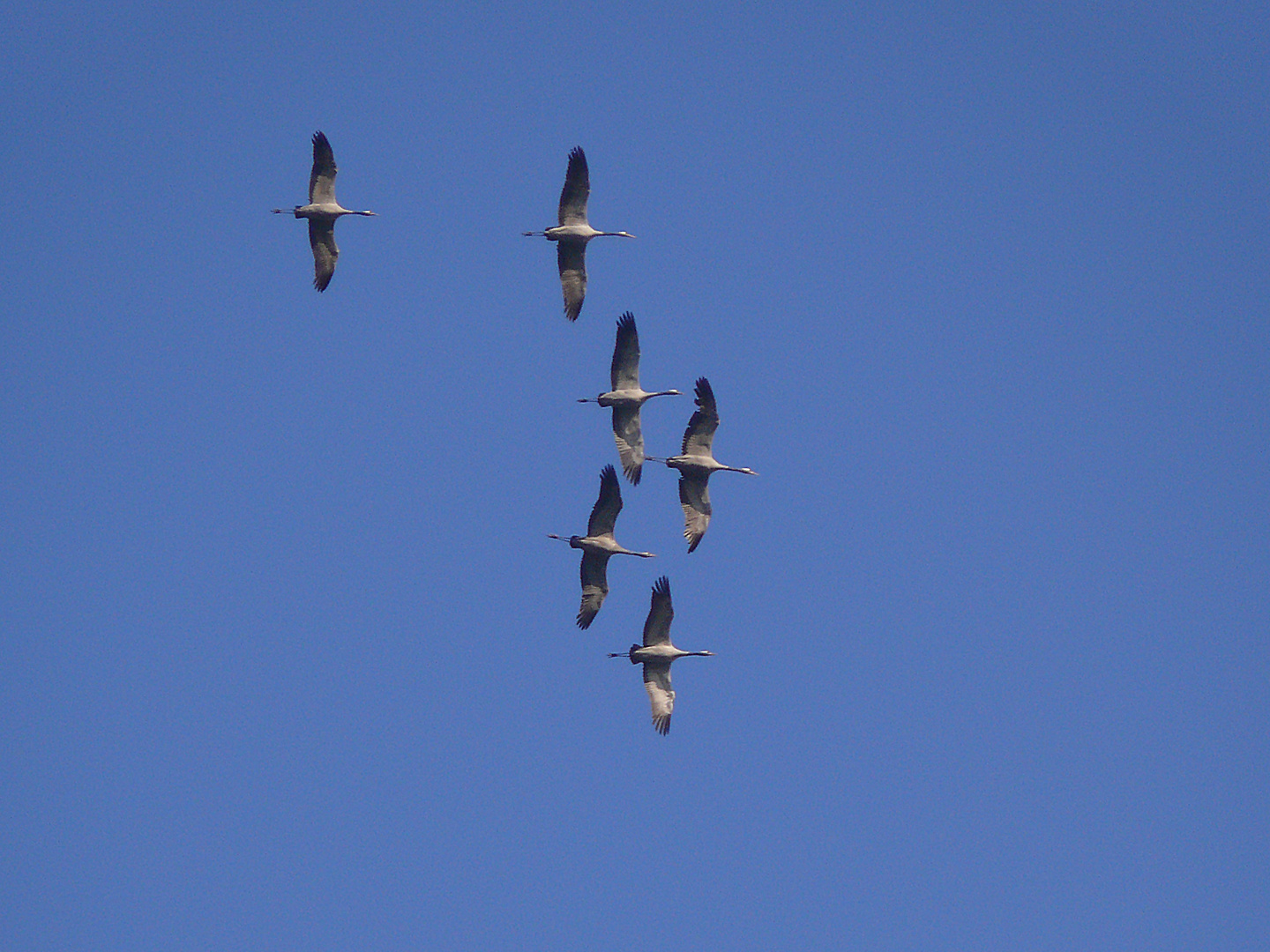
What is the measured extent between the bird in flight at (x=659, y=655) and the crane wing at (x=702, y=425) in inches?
140

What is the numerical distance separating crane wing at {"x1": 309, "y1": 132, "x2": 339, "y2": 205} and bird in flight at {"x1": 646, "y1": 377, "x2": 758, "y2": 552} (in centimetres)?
1101

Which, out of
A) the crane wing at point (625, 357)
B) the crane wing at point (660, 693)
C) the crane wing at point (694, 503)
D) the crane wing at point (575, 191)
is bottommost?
the crane wing at point (660, 693)

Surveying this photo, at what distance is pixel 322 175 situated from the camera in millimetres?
111375

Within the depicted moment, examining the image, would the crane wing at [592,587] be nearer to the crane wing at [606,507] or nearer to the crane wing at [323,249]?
the crane wing at [606,507]

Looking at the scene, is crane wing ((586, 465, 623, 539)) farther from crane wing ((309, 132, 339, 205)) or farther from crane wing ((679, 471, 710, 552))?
crane wing ((309, 132, 339, 205))

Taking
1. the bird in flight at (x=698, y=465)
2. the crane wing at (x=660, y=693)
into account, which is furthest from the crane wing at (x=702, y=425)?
the crane wing at (x=660, y=693)

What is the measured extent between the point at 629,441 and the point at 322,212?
1013cm

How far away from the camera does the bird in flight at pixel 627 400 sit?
112 m

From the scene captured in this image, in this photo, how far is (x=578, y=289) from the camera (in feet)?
368

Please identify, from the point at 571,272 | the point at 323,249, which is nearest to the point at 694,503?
the point at 571,272

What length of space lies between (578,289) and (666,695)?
1117 centimetres

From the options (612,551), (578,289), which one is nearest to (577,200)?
(578,289)

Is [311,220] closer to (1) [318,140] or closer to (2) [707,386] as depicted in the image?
(1) [318,140]

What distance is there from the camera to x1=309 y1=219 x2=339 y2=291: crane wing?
112m
